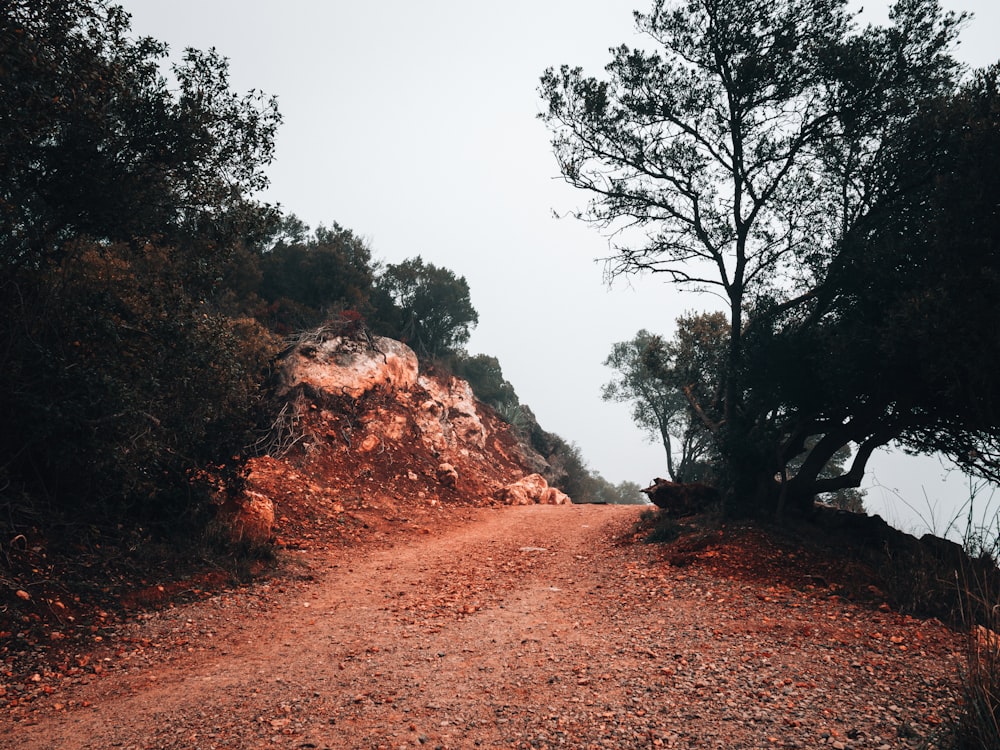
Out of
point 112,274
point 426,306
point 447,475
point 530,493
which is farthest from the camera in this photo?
point 426,306

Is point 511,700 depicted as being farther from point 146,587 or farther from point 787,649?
point 146,587

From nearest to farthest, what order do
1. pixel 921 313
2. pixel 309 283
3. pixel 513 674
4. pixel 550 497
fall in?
pixel 513 674, pixel 921 313, pixel 550 497, pixel 309 283

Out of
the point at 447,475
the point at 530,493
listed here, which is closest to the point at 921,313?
the point at 447,475

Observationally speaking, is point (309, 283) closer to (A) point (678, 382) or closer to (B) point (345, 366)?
(B) point (345, 366)

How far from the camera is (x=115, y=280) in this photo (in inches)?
403

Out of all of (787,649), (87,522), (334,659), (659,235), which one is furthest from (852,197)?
(87,522)

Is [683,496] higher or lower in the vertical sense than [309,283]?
lower

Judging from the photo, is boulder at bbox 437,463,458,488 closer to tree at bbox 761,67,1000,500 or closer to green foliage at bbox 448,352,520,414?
tree at bbox 761,67,1000,500

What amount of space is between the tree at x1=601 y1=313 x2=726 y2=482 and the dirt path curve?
7520 mm

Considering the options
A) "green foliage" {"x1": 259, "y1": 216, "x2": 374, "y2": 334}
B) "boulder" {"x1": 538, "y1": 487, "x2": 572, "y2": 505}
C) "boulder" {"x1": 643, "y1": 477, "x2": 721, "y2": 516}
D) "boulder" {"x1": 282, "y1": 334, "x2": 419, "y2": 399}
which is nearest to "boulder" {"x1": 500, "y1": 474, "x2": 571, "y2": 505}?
"boulder" {"x1": 538, "y1": 487, "x2": 572, "y2": 505}

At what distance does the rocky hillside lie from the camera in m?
13.5

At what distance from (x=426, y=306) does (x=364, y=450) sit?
51.0 feet

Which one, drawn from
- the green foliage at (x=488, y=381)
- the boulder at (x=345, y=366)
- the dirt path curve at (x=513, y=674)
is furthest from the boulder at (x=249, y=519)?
the green foliage at (x=488, y=381)

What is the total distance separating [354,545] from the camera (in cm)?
1204
